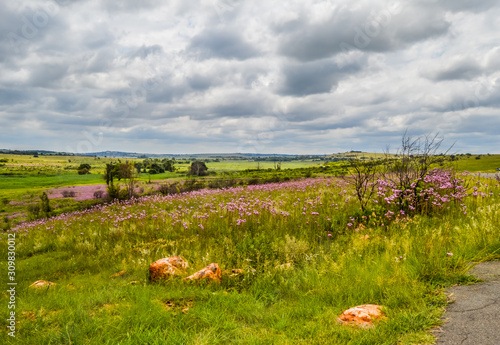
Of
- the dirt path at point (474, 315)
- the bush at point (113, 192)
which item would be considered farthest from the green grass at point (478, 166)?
the bush at point (113, 192)

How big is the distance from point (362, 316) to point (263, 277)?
7.21ft

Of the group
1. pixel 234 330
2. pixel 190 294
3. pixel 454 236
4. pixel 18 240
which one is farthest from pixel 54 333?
pixel 18 240

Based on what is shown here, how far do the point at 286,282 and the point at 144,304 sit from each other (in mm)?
2518

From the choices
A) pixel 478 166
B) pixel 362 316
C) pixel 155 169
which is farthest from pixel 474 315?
pixel 155 169

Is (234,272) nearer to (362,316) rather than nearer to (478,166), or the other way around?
(362,316)

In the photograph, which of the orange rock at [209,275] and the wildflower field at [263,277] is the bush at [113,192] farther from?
the orange rock at [209,275]

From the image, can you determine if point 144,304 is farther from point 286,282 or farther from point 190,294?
point 286,282

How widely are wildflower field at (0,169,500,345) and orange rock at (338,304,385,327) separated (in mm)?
128

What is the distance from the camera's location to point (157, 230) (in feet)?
30.2

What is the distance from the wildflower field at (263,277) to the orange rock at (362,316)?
0.42ft

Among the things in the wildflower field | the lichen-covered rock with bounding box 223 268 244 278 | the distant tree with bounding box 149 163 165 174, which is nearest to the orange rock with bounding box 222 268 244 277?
the lichen-covered rock with bounding box 223 268 244 278

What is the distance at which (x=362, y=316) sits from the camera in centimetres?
345

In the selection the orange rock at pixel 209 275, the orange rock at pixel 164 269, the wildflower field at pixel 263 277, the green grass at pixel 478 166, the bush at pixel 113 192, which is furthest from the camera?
the green grass at pixel 478 166

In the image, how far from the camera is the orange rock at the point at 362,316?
3.36m
